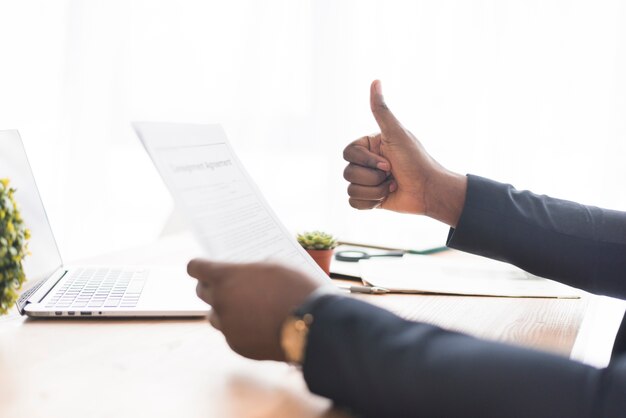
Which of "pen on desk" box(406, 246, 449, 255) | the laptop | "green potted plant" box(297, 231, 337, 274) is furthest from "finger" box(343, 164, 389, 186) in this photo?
the laptop

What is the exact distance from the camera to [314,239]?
1092mm

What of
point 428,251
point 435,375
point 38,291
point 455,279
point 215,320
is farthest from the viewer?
point 428,251

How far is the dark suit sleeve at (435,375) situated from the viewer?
20.7 inches

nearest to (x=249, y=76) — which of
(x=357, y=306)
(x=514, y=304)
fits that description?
(x=514, y=304)

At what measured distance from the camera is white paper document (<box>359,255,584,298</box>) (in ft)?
3.53

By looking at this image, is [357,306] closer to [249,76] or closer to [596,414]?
[596,414]

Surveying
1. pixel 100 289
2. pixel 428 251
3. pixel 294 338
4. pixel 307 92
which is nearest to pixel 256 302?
pixel 294 338

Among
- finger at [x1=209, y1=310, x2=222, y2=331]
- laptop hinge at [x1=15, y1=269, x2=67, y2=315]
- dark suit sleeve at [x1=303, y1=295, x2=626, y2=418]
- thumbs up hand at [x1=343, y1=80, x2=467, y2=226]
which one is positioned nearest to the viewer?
dark suit sleeve at [x1=303, y1=295, x2=626, y2=418]

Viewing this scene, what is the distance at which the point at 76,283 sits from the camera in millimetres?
968

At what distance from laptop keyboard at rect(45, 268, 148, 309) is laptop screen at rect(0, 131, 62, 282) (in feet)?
0.14

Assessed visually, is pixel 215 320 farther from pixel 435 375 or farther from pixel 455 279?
pixel 455 279

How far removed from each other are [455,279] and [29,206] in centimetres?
73

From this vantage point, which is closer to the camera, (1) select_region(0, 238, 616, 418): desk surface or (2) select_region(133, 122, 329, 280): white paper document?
(1) select_region(0, 238, 616, 418): desk surface

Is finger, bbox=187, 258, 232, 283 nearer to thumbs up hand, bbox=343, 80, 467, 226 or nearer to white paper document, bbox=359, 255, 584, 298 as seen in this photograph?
white paper document, bbox=359, 255, 584, 298
